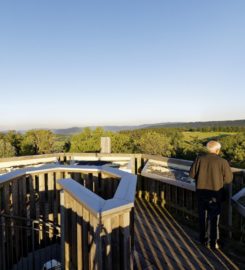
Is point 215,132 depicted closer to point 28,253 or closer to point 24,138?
point 24,138

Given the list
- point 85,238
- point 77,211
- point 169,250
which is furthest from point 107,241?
point 169,250

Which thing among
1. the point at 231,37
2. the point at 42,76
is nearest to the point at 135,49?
the point at 231,37

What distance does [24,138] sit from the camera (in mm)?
40656

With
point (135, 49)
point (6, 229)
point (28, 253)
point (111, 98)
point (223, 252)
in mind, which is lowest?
point (28, 253)

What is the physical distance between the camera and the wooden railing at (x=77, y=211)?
→ 1.74 m

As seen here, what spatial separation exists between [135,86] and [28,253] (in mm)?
20550

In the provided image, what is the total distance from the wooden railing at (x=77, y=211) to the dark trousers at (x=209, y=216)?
52.4 inches

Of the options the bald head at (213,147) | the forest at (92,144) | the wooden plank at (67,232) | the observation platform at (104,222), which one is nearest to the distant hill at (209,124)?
the forest at (92,144)

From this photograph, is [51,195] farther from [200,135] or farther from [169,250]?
[200,135]

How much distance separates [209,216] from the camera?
3359mm

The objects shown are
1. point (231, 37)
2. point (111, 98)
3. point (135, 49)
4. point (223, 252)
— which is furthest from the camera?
point (111, 98)

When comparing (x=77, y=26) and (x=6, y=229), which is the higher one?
(x=77, y=26)

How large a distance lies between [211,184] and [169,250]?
3.54ft

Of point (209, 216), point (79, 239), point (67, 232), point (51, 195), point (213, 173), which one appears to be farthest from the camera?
point (51, 195)
